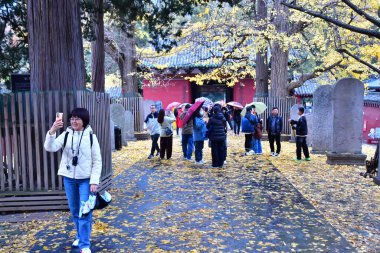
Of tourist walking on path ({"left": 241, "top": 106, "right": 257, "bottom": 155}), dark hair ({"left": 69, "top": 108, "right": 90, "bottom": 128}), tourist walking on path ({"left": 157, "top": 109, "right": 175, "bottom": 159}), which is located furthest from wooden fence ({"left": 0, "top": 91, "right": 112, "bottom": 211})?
tourist walking on path ({"left": 241, "top": 106, "right": 257, "bottom": 155})

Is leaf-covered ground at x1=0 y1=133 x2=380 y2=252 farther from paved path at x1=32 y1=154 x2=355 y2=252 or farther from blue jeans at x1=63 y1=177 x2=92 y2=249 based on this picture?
blue jeans at x1=63 y1=177 x2=92 y2=249

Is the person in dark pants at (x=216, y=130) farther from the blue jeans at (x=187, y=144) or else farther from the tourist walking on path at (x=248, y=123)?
the tourist walking on path at (x=248, y=123)

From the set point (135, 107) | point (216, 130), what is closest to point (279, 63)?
point (135, 107)

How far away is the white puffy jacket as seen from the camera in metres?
4.60

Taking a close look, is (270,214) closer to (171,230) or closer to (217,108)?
(171,230)

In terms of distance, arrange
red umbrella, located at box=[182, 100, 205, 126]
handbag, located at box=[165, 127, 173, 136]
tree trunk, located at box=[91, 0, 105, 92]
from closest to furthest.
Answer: red umbrella, located at box=[182, 100, 205, 126] → handbag, located at box=[165, 127, 173, 136] → tree trunk, located at box=[91, 0, 105, 92]

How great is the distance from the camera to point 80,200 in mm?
4648

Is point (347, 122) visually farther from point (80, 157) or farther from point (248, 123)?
point (80, 157)

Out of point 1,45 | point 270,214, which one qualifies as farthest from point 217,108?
point 1,45

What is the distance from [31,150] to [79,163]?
8.09 ft

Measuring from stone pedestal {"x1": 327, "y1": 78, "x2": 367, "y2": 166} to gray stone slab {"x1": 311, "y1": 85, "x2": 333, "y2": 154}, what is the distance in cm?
196

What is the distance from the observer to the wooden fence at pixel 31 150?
655cm

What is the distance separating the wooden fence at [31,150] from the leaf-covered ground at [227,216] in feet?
1.67

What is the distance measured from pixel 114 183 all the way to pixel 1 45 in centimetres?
652
